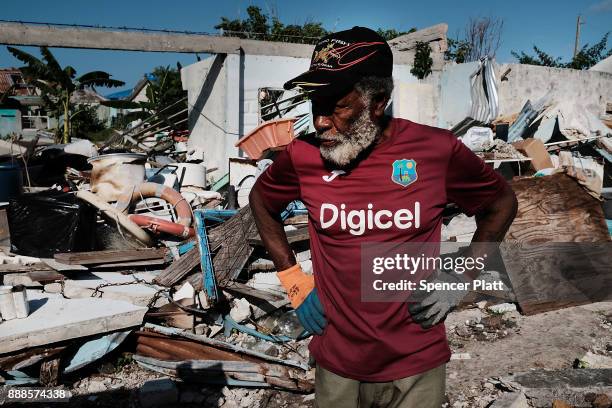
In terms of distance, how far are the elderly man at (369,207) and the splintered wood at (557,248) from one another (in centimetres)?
386

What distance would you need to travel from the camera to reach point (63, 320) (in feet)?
14.9

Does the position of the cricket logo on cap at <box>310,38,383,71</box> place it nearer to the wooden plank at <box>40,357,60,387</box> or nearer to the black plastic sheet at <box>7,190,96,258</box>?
the wooden plank at <box>40,357,60,387</box>

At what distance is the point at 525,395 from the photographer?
360cm

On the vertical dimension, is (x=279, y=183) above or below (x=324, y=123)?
below

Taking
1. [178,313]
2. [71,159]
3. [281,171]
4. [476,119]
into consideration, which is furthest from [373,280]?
[476,119]

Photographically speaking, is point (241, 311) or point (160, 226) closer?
point (241, 311)

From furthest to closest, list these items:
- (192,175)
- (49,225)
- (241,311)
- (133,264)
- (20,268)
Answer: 1. (192,175)
2. (49,225)
3. (133,264)
4. (20,268)
5. (241,311)

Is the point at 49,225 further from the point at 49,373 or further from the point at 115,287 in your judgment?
the point at 49,373

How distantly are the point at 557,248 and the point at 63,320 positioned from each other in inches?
203

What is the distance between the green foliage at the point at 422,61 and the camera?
13.1 metres

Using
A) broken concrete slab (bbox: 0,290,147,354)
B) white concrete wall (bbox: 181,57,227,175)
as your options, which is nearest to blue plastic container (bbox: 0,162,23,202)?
broken concrete slab (bbox: 0,290,147,354)

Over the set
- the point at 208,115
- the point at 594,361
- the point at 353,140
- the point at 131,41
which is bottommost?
the point at 594,361

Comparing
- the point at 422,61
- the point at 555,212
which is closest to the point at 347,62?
the point at 555,212

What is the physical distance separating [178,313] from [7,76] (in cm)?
4156
